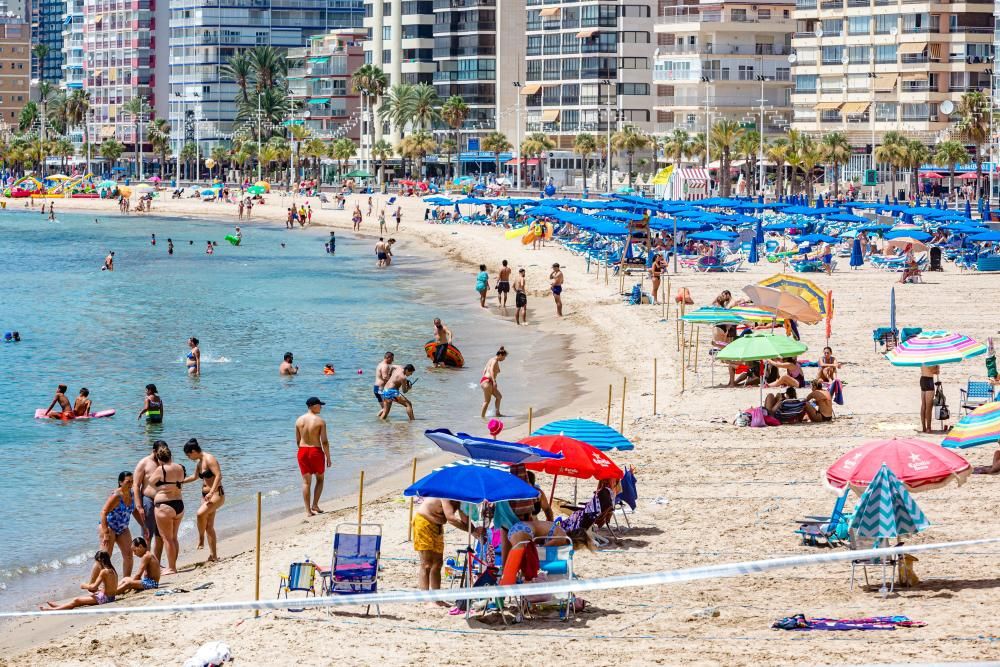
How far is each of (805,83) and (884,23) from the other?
23.6 ft

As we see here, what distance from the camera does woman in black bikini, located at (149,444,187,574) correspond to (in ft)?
50.2

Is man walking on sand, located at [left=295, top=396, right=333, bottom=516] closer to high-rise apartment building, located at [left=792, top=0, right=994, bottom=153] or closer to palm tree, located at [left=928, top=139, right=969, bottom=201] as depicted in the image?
palm tree, located at [left=928, top=139, right=969, bottom=201]

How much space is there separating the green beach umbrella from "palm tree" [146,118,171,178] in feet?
445

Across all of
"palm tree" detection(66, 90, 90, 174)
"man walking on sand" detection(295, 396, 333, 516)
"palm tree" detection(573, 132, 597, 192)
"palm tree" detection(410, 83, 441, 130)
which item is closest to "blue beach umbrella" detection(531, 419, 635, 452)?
"man walking on sand" detection(295, 396, 333, 516)

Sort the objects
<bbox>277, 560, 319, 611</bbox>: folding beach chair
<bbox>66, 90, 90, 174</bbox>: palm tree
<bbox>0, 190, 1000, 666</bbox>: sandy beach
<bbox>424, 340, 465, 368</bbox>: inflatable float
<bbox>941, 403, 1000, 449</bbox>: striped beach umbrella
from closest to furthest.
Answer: <bbox>0, 190, 1000, 666</bbox>: sandy beach < <bbox>277, 560, 319, 611</bbox>: folding beach chair < <bbox>941, 403, 1000, 449</bbox>: striped beach umbrella < <bbox>424, 340, 465, 368</bbox>: inflatable float < <bbox>66, 90, 90, 174</bbox>: palm tree

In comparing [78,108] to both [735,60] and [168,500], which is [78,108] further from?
[168,500]

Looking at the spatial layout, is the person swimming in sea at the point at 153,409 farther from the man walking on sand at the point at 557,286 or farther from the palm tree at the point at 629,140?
the palm tree at the point at 629,140

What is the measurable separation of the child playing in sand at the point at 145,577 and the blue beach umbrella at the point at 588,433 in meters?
4.00

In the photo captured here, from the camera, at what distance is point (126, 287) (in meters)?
55.9

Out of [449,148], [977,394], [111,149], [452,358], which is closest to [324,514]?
[977,394]

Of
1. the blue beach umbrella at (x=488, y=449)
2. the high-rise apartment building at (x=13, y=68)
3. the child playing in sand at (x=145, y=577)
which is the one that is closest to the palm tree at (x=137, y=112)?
the high-rise apartment building at (x=13, y=68)

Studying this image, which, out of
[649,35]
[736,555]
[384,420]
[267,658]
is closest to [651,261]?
[384,420]

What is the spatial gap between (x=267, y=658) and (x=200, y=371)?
71.0ft

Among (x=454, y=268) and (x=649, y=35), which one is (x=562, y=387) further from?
(x=649, y=35)
